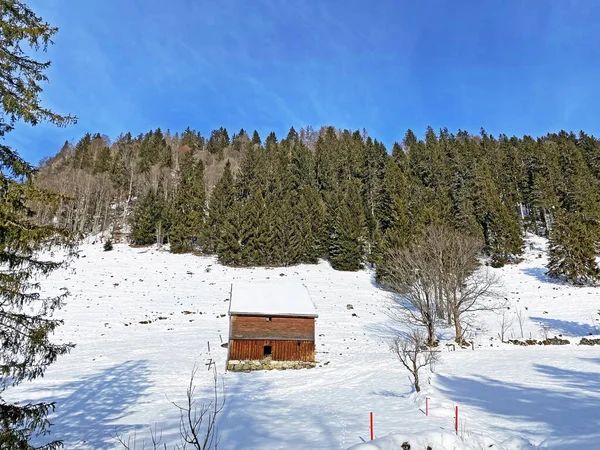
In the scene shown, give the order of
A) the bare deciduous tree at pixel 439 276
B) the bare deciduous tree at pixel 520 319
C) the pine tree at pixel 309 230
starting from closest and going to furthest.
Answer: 1. the bare deciduous tree at pixel 439 276
2. the bare deciduous tree at pixel 520 319
3. the pine tree at pixel 309 230

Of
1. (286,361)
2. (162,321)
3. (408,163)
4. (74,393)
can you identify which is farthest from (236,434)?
(408,163)

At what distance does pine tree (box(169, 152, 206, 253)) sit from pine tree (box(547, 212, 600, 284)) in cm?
4623

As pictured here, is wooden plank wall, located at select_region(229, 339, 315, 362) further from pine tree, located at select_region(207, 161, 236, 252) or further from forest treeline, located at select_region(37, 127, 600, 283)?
pine tree, located at select_region(207, 161, 236, 252)

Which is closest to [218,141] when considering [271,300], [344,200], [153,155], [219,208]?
[153,155]

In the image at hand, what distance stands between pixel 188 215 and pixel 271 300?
32.2m

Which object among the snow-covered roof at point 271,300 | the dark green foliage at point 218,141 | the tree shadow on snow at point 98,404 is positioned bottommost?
the tree shadow on snow at point 98,404

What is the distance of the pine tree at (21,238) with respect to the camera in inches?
294

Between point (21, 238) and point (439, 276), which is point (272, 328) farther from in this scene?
point (21, 238)

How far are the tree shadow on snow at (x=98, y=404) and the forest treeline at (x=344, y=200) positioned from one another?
94.2ft

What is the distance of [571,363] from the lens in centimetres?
2053

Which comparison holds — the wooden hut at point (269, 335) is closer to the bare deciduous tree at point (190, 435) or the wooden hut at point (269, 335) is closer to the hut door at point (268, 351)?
the hut door at point (268, 351)

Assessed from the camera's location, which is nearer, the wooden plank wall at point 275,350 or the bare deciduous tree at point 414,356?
the bare deciduous tree at point 414,356

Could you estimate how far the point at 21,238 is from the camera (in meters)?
7.43

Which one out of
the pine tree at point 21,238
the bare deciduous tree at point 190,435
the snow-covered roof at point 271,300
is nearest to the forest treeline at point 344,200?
the snow-covered roof at point 271,300
